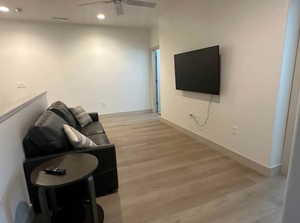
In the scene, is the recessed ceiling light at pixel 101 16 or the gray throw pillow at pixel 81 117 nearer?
the gray throw pillow at pixel 81 117

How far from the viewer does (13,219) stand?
1472mm

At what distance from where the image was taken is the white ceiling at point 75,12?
3.59 meters

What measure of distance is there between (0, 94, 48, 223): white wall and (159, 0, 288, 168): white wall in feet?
9.28

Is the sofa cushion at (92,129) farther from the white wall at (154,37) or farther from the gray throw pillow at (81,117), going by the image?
the white wall at (154,37)

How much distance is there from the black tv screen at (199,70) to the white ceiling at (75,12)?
4.55ft

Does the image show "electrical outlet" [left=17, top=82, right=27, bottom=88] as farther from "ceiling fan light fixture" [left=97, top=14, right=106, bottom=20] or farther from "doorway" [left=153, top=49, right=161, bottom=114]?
"doorway" [left=153, top=49, right=161, bottom=114]

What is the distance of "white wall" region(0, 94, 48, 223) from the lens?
1378 millimetres

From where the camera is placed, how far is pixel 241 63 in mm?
2607

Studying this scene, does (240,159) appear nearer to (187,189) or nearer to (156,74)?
(187,189)

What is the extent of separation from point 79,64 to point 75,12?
155cm

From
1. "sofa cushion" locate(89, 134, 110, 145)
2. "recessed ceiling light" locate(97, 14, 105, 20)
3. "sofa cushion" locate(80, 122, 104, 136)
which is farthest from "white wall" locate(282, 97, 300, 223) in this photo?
"recessed ceiling light" locate(97, 14, 105, 20)

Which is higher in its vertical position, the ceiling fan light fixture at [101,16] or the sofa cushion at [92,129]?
the ceiling fan light fixture at [101,16]

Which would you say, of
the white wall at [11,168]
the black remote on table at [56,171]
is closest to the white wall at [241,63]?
the black remote on table at [56,171]

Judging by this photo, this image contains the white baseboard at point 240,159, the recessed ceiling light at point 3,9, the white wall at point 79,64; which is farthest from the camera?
the white wall at point 79,64
